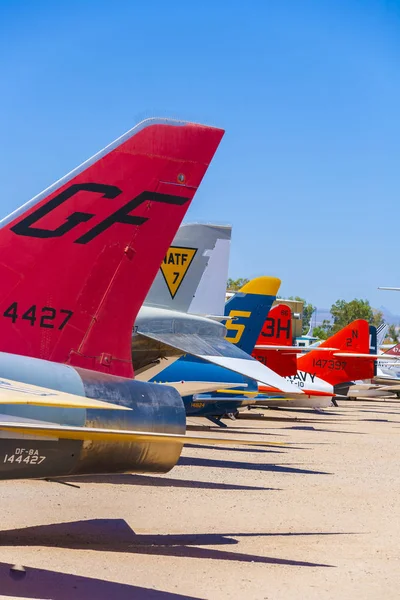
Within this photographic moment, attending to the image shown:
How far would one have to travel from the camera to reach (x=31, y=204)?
27.2 feet

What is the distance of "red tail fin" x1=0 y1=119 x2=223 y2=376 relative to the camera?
827 centimetres

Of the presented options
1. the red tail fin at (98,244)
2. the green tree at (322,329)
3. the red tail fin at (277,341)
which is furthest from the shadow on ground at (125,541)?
the green tree at (322,329)

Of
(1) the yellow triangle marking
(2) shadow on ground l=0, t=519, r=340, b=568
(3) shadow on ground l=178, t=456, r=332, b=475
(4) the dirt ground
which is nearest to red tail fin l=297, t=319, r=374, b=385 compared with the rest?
(3) shadow on ground l=178, t=456, r=332, b=475

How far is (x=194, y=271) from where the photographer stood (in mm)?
16281

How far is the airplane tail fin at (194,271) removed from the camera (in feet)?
50.9

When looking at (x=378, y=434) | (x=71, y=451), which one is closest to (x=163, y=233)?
(x=71, y=451)

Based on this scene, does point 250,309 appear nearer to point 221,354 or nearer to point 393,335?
point 221,354

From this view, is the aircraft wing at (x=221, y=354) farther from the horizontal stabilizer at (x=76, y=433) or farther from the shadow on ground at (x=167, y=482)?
the horizontal stabilizer at (x=76, y=433)

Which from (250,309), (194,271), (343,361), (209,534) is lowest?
(209,534)

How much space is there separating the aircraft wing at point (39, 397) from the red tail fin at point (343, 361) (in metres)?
28.3

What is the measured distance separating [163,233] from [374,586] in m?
3.80

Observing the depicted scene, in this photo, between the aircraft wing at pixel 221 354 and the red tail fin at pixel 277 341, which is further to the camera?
the red tail fin at pixel 277 341

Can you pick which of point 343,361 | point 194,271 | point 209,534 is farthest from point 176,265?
point 343,361

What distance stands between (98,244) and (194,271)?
7.76 metres
